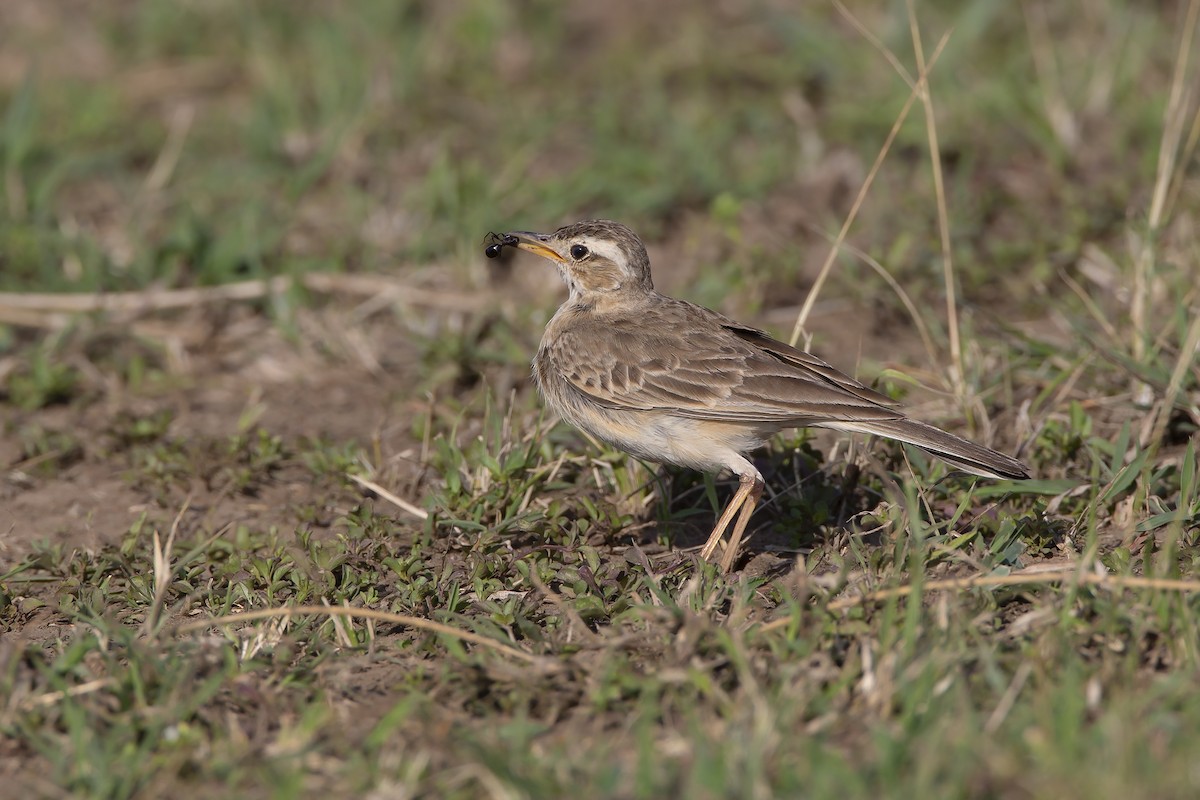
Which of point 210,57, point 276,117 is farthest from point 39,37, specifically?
point 276,117

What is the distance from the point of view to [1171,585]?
479 cm

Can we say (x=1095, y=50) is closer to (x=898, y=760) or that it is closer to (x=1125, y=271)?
(x=1125, y=271)

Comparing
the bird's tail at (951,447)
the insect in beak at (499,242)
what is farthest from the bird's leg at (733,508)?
the insect in beak at (499,242)

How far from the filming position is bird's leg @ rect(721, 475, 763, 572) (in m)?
5.73

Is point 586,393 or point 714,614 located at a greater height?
point 586,393

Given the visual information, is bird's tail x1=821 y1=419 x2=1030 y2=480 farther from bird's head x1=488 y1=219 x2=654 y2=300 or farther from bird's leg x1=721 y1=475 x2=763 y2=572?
bird's head x1=488 y1=219 x2=654 y2=300

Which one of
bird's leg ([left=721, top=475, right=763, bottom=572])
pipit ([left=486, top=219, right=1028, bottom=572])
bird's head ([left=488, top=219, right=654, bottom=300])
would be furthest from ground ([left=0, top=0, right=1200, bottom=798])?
bird's head ([left=488, top=219, right=654, bottom=300])

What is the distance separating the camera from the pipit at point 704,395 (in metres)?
5.51

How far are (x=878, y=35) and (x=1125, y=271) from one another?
336 cm

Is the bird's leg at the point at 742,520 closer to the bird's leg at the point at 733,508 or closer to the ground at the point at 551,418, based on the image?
the bird's leg at the point at 733,508

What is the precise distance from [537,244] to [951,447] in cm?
234

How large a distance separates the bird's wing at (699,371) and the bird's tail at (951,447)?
0.16 feet

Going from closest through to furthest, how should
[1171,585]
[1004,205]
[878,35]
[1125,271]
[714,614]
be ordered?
[1171,585] < [714,614] < [1125,271] < [1004,205] < [878,35]

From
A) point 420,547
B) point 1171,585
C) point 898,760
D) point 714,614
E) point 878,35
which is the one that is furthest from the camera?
point 878,35
